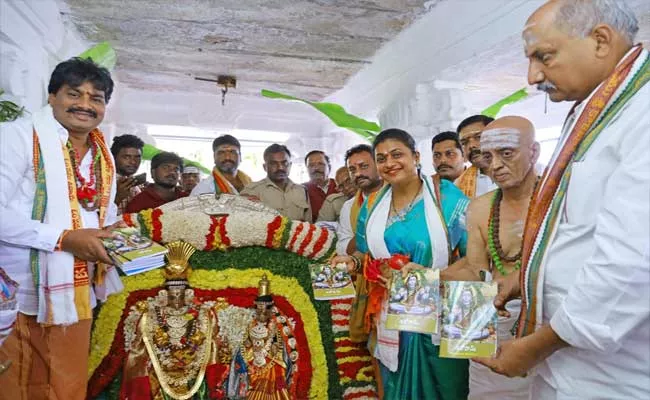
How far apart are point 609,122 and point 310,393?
73.4 inches

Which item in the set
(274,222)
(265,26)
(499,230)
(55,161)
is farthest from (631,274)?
(265,26)

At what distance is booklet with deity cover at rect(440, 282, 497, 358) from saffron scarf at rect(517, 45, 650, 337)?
0.30 feet

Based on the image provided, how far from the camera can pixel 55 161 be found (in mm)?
1772

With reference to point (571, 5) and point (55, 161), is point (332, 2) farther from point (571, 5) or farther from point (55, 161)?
point (571, 5)

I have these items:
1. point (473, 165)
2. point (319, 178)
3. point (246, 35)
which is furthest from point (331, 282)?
point (246, 35)

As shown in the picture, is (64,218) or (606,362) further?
(64,218)

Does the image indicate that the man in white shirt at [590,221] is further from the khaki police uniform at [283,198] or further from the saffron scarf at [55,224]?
the khaki police uniform at [283,198]

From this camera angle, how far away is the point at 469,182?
119 inches

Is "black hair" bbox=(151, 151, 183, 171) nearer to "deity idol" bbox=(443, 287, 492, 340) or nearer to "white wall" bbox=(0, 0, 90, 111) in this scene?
"white wall" bbox=(0, 0, 90, 111)

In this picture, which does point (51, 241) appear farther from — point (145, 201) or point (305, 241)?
point (145, 201)

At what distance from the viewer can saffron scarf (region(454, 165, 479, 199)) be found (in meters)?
2.98

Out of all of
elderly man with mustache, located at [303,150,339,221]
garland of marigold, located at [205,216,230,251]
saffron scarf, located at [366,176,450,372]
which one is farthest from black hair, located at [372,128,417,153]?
elderly man with mustache, located at [303,150,339,221]

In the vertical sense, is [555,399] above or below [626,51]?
below

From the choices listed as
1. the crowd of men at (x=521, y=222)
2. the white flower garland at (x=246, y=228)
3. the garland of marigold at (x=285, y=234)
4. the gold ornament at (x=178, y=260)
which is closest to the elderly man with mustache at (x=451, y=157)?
the crowd of men at (x=521, y=222)
